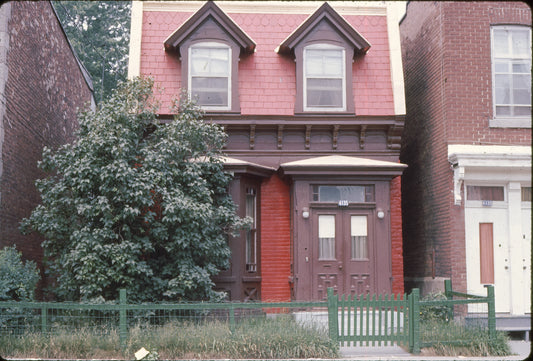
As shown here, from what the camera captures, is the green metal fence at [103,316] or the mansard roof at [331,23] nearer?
the green metal fence at [103,316]

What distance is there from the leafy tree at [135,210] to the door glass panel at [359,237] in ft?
10.0

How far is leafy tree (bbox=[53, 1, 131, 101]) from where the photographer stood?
101 ft

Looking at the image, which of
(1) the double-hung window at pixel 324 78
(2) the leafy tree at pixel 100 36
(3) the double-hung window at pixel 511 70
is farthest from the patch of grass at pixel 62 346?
(2) the leafy tree at pixel 100 36

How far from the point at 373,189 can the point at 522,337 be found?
15.2 ft

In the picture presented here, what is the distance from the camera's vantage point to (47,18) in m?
16.4

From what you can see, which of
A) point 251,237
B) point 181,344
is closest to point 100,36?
point 251,237

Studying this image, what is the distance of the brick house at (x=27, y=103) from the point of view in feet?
43.7

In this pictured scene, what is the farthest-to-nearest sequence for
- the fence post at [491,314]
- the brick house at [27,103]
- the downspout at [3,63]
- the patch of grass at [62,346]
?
the brick house at [27,103] < the downspout at [3,63] < the fence post at [491,314] < the patch of grass at [62,346]

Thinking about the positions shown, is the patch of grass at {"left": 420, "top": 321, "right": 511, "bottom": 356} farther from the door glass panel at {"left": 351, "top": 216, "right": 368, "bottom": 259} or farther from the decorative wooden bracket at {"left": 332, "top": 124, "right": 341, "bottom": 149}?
the decorative wooden bracket at {"left": 332, "top": 124, "right": 341, "bottom": 149}

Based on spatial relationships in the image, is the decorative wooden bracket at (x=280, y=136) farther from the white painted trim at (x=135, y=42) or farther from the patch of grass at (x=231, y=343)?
the patch of grass at (x=231, y=343)

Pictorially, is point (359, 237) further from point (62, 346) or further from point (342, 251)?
point (62, 346)

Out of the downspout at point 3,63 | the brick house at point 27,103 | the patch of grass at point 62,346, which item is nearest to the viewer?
the patch of grass at point 62,346

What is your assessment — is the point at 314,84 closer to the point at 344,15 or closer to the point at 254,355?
the point at 344,15

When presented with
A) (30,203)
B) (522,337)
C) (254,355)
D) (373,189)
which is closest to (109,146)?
(30,203)
